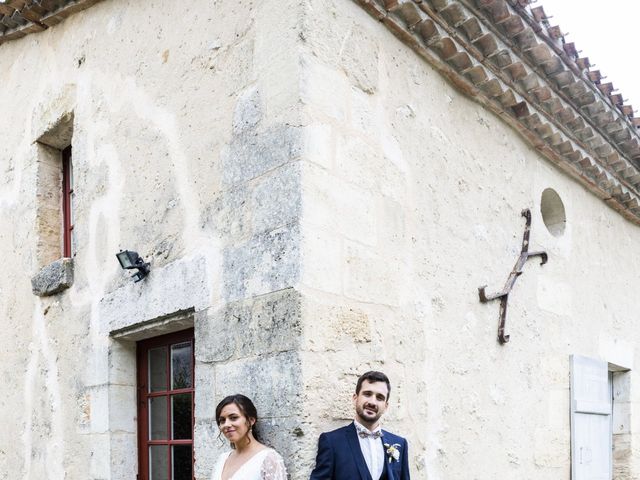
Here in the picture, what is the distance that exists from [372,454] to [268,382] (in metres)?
0.52

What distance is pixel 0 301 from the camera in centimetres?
517

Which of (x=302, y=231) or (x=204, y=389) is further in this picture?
(x=204, y=389)

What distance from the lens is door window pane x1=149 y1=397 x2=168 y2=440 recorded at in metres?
4.14

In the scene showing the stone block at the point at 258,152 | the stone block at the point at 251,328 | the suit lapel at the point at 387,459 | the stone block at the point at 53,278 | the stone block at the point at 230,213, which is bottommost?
the suit lapel at the point at 387,459

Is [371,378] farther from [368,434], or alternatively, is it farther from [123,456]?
[123,456]

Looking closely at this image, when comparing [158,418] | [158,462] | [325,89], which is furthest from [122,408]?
[325,89]

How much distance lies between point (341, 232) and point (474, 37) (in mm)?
1570

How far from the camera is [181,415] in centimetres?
401

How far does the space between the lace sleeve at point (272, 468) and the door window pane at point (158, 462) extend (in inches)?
51.7

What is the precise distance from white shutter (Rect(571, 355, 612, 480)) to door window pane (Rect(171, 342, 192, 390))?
8.27 ft

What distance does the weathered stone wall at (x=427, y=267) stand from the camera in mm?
3289

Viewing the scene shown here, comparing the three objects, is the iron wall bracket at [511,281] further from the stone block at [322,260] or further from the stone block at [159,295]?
the stone block at [159,295]

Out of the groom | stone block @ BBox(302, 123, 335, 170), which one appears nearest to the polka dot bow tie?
the groom

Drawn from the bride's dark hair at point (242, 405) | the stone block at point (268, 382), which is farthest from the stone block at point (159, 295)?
the bride's dark hair at point (242, 405)
